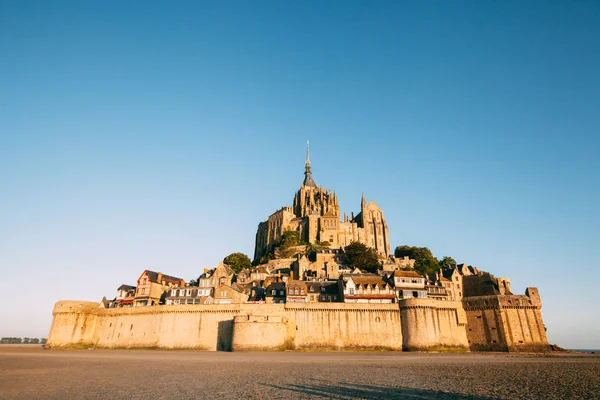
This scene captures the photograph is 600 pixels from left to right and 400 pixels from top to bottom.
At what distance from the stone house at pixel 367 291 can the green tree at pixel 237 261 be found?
39469 millimetres

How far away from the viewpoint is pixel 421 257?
92062 millimetres

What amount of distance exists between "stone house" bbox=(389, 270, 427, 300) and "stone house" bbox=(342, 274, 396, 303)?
3.71ft

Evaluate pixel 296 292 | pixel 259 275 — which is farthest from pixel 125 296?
pixel 296 292

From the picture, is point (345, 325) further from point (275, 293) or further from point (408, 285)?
point (275, 293)

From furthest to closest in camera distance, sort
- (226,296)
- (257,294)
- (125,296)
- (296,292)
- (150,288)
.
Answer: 1. (125,296)
2. (150,288)
3. (257,294)
4. (226,296)
5. (296,292)

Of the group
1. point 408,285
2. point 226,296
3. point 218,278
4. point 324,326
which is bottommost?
point 324,326

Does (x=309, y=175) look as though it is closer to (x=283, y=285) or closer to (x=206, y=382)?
(x=283, y=285)

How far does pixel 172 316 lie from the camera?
2088 inches

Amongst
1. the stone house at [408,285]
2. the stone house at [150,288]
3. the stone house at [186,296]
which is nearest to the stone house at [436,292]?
the stone house at [408,285]

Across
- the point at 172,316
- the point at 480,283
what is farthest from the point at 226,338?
the point at 480,283

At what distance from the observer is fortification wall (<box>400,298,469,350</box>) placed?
161ft

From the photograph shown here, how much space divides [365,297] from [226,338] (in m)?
19.5

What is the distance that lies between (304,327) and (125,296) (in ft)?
116

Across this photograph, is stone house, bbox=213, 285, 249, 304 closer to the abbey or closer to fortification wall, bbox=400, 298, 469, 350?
the abbey
